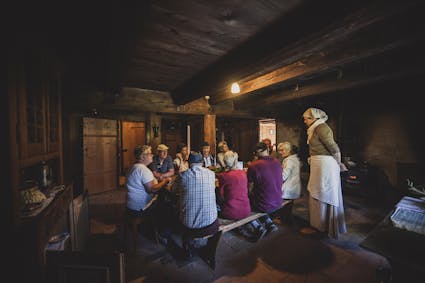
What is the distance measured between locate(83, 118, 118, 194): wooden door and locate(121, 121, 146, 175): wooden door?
2.44 metres

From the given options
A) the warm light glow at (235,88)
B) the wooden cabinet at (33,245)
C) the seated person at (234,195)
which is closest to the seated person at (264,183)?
the seated person at (234,195)

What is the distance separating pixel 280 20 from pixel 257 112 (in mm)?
4908

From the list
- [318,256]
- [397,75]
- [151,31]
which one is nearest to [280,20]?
[151,31]

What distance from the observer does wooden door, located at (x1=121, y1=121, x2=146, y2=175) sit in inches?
366

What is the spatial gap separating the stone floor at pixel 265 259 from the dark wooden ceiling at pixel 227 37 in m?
2.51

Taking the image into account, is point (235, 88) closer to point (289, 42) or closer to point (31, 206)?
point (289, 42)

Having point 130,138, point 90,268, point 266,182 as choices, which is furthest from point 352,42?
point 130,138

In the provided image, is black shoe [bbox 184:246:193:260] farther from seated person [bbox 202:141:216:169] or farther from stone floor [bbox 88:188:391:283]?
seated person [bbox 202:141:216:169]

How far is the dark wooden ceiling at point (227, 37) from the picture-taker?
1.47m

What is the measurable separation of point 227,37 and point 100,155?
20.7ft

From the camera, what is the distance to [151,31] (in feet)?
6.72

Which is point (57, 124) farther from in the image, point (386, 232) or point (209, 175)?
point (386, 232)

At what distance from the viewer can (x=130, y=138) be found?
951 cm

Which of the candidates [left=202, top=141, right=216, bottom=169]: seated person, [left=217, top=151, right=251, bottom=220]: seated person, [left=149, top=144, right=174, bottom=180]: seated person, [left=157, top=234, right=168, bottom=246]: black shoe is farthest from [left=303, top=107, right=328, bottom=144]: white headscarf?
[left=157, top=234, right=168, bottom=246]: black shoe
